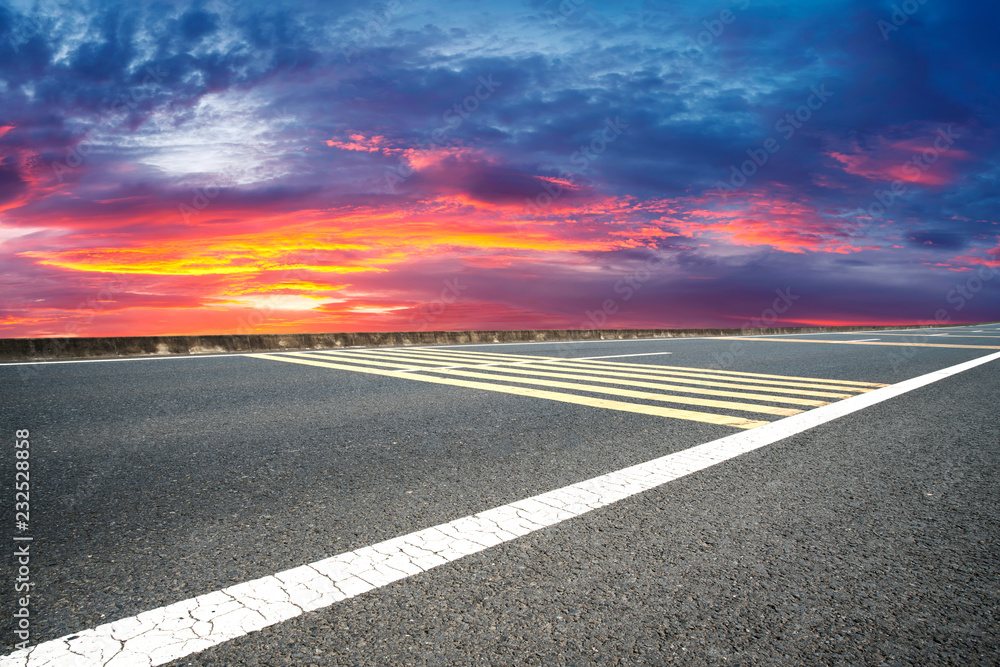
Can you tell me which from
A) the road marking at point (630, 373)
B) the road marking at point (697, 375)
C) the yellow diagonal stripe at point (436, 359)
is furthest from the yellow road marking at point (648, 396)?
the yellow diagonal stripe at point (436, 359)

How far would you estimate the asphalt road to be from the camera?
1.91 m

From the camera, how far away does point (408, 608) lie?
205 centimetres

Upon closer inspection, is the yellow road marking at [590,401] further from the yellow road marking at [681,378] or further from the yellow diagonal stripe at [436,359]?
the yellow diagonal stripe at [436,359]

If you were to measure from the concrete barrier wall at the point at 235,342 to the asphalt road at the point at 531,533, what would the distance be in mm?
6493

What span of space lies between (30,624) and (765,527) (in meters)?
2.91

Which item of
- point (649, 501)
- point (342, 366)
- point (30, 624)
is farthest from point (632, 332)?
point (30, 624)

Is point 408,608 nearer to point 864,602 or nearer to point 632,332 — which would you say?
point 864,602

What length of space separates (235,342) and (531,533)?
13236 mm

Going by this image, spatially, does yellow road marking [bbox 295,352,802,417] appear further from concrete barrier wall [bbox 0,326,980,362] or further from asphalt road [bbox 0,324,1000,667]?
concrete barrier wall [bbox 0,326,980,362]

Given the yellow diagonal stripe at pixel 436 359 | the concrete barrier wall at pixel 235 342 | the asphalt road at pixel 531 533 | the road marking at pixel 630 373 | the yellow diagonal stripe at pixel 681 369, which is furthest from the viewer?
the concrete barrier wall at pixel 235 342

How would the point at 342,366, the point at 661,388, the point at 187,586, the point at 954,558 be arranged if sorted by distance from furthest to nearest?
the point at 342,366 → the point at 661,388 → the point at 954,558 → the point at 187,586

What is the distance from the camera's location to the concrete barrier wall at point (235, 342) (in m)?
11.7

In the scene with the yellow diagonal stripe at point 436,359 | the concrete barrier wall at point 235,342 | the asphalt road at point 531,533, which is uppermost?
the concrete barrier wall at point 235,342

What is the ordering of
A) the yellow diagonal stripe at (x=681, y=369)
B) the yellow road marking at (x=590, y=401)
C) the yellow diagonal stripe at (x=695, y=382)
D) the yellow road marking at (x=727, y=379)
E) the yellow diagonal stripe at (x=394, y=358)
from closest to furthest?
the yellow road marking at (x=590, y=401) < the yellow diagonal stripe at (x=695, y=382) < the yellow road marking at (x=727, y=379) < the yellow diagonal stripe at (x=681, y=369) < the yellow diagonal stripe at (x=394, y=358)
